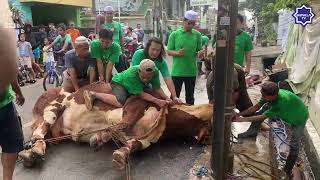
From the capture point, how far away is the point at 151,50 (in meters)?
Answer: 5.30

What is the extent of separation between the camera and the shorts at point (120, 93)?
506cm

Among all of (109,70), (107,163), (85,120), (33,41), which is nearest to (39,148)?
(85,120)

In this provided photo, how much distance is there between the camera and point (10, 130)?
352 cm

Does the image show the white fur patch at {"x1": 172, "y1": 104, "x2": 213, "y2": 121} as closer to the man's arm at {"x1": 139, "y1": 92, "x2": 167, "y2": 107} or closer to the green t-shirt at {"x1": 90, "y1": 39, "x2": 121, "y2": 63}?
the man's arm at {"x1": 139, "y1": 92, "x2": 167, "y2": 107}

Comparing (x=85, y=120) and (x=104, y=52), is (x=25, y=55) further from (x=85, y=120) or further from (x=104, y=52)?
(x=85, y=120)

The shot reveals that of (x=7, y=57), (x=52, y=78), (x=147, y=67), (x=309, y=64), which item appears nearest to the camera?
(x=7, y=57)

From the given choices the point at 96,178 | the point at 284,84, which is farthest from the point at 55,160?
the point at 284,84

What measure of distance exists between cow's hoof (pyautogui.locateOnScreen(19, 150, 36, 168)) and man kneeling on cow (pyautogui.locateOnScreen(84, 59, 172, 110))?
99 centimetres

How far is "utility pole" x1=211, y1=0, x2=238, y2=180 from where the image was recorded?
3.36 m

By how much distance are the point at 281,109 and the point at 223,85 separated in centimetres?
164

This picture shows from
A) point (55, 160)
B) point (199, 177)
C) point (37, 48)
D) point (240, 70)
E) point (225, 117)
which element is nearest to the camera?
point (225, 117)

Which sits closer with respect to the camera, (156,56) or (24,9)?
(156,56)

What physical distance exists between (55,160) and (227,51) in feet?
8.53

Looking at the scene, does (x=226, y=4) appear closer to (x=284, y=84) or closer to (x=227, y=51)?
(x=227, y=51)
